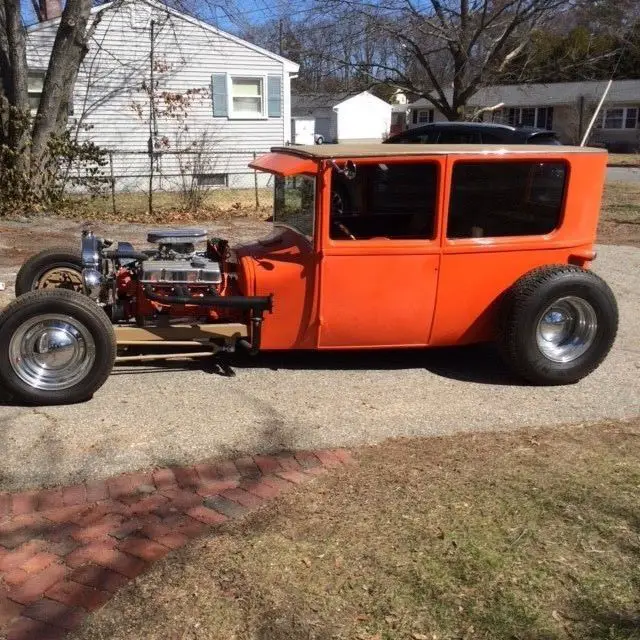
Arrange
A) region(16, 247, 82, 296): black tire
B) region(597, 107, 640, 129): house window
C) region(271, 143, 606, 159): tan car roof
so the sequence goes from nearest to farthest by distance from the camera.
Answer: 1. region(271, 143, 606, 159): tan car roof
2. region(16, 247, 82, 296): black tire
3. region(597, 107, 640, 129): house window

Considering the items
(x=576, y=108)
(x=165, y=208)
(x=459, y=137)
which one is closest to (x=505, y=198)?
(x=459, y=137)

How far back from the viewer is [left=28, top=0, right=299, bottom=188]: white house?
18734 mm

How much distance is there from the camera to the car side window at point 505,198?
5.06m

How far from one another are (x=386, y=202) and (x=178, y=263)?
160cm

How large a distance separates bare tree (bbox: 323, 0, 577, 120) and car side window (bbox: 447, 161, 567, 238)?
54.0 ft

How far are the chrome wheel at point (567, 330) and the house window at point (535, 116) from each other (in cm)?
4351

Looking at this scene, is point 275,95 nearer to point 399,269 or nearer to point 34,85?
point 34,85

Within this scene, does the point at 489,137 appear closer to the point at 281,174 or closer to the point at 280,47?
the point at 281,174

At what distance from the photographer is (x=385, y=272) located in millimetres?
4996

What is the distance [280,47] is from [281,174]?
24.1 m

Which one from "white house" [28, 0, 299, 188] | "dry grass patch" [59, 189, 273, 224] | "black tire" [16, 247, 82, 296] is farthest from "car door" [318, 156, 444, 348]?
"white house" [28, 0, 299, 188]

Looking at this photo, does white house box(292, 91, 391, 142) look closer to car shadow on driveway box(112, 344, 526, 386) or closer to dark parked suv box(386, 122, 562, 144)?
dark parked suv box(386, 122, 562, 144)

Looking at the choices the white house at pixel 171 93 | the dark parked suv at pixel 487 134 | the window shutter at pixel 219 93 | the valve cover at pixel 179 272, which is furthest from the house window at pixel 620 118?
the valve cover at pixel 179 272

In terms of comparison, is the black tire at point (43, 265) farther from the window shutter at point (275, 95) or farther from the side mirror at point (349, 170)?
the window shutter at point (275, 95)
